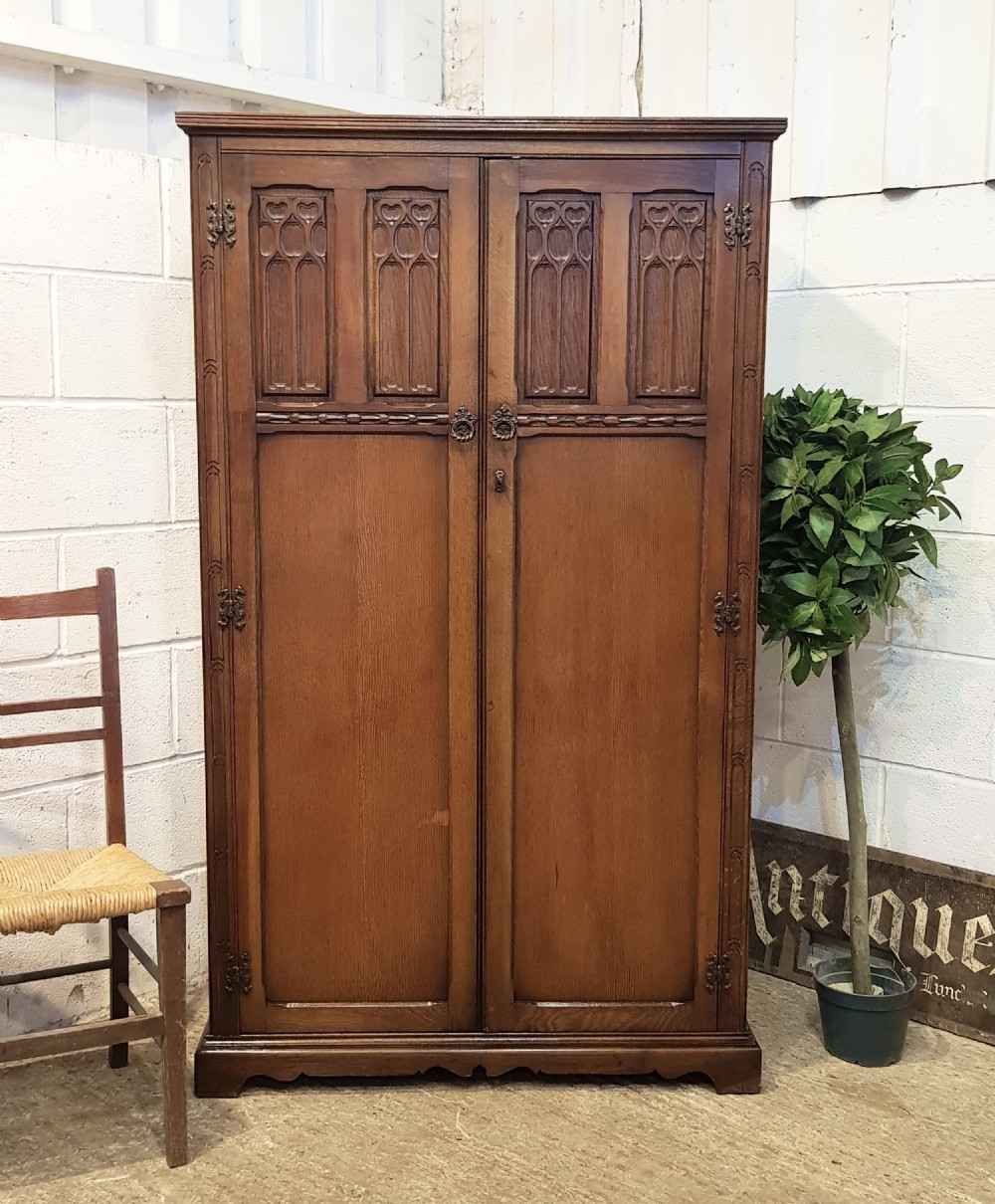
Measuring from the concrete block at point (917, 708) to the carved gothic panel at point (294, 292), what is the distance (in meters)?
1.40

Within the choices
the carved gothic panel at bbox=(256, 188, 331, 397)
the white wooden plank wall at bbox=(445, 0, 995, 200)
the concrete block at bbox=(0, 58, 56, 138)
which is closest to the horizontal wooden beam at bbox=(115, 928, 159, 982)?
the carved gothic panel at bbox=(256, 188, 331, 397)

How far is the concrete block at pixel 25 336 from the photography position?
2.51 meters

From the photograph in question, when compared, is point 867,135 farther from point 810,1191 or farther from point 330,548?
point 810,1191

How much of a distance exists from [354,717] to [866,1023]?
124 cm

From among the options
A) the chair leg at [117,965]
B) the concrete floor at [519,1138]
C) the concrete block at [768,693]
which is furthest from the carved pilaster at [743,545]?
the chair leg at [117,965]

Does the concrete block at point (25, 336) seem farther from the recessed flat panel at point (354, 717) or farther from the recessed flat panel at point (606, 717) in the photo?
the recessed flat panel at point (606, 717)

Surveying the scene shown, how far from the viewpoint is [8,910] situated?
2.04m

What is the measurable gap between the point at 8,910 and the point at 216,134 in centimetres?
140

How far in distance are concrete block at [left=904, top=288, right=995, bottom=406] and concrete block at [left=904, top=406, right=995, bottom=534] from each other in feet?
0.12

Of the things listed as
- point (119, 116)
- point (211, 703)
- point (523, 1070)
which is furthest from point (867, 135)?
point (523, 1070)

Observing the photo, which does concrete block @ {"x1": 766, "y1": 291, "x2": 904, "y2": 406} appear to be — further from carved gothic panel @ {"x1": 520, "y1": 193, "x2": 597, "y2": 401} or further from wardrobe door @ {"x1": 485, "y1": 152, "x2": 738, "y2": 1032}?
carved gothic panel @ {"x1": 520, "y1": 193, "x2": 597, "y2": 401}

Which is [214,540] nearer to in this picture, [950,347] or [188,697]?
[188,697]

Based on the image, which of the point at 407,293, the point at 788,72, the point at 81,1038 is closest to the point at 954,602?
the point at 788,72

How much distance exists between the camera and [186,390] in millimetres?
2791
